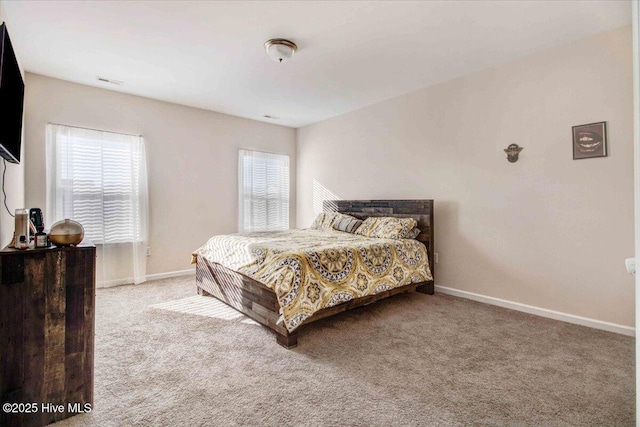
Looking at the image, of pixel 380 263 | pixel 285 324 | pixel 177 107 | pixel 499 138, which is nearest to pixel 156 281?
pixel 177 107

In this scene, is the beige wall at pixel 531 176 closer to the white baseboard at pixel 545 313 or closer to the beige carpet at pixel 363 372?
the white baseboard at pixel 545 313

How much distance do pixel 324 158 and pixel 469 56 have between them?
110 inches

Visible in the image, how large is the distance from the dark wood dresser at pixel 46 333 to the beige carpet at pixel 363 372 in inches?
6.0

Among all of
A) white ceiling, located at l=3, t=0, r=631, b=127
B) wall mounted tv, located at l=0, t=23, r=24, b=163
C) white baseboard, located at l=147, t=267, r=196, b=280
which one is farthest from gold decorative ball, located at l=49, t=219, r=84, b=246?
white baseboard, located at l=147, t=267, r=196, b=280

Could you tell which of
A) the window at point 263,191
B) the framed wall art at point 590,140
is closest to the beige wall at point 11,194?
the window at point 263,191

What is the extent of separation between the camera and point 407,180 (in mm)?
4141

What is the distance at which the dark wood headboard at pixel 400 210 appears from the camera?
3689 millimetres

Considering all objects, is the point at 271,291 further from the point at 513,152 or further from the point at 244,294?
the point at 513,152

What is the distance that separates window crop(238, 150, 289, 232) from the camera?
5.21 metres

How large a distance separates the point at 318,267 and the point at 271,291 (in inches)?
17.0

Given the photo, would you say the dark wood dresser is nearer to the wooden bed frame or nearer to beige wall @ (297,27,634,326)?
the wooden bed frame

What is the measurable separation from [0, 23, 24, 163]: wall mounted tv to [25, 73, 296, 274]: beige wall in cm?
178


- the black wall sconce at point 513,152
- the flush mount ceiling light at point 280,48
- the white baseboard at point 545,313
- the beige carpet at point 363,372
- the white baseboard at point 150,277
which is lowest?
the beige carpet at point 363,372

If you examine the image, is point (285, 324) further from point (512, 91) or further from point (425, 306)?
point (512, 91)
